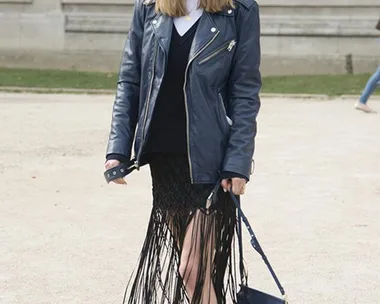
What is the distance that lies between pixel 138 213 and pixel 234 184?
3624mm

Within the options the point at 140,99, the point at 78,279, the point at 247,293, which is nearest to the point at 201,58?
the point at 140,99

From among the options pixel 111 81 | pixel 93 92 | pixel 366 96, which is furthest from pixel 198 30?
pixel 111 81

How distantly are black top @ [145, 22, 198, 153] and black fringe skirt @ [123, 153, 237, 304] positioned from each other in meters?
0.10

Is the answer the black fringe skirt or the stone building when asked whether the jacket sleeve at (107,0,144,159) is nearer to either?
the black fringe skirt

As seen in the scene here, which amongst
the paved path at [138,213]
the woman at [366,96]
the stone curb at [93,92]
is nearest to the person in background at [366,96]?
the woman at [366,96]

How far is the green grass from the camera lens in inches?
716

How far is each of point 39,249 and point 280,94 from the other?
11148mm

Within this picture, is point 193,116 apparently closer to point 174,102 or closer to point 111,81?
point 174,102

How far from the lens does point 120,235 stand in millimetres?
6734

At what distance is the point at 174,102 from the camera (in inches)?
153

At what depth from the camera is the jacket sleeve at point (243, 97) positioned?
385 centimetres

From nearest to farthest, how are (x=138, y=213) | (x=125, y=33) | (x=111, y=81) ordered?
(x=138, y=213), (x=111, y=81), (x=125, y=33)

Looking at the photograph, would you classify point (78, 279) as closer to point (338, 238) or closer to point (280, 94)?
point (338, 238)

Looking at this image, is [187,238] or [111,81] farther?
[111,81]
